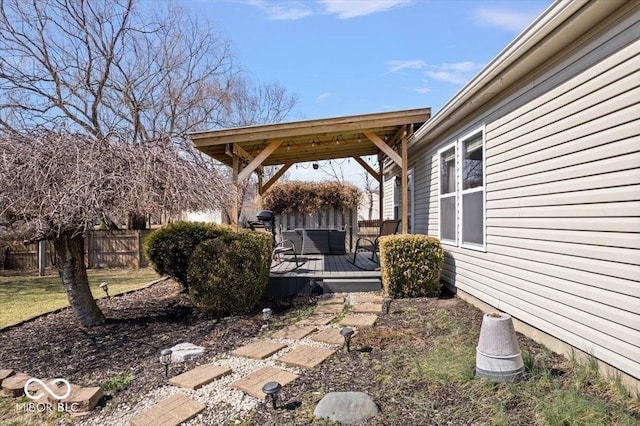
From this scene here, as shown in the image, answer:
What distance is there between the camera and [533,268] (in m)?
3.54

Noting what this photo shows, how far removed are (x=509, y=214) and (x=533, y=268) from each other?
698mm

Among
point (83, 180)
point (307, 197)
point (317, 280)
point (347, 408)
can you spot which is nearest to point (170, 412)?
point (347, 408)

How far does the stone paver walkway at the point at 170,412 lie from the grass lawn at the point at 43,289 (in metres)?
3.78

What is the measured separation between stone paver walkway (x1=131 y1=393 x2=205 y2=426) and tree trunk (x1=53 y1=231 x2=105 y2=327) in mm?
2645

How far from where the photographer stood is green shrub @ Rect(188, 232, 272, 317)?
491cm

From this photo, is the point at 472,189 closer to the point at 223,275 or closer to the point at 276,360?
the point at 276,360

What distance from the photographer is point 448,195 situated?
5.77 metres

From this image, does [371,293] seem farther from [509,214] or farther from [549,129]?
[549,129]

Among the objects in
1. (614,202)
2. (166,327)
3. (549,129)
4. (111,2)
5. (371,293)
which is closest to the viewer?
(614,202)

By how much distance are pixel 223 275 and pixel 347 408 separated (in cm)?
296

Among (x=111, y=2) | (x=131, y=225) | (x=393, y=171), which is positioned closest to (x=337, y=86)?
(x=393, y=171)

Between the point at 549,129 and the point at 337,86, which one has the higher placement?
the point at 337,86

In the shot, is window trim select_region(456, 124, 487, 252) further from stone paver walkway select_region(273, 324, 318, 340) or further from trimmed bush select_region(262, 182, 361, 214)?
trimmed bush select_region(262, 182, 361, 214)

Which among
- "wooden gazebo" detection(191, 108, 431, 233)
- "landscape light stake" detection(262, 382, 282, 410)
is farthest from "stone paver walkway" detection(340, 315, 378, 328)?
"wooden gazebo" detection(191, 108, 431, 233)
